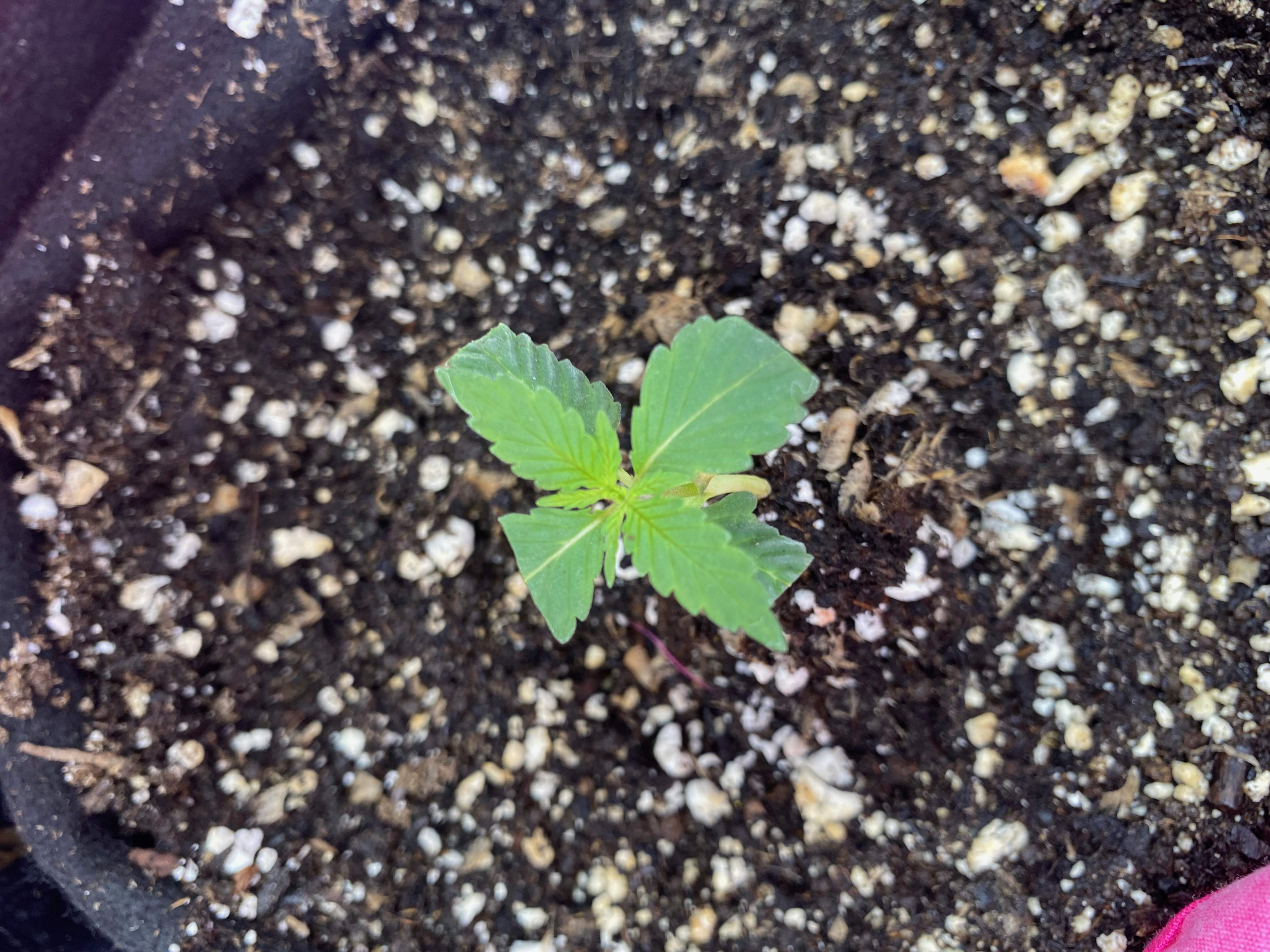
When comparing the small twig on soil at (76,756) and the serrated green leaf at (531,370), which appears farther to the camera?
the small twig on soil at (76,756)

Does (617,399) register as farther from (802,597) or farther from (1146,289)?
(1146,289)

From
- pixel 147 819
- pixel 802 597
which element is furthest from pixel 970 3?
pixel 147 819

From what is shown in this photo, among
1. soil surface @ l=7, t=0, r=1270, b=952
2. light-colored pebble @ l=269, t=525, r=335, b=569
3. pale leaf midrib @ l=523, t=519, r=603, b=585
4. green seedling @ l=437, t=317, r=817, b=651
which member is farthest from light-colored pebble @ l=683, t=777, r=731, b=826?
light-colored pebble @ l=269, t=525, r=335, b=569

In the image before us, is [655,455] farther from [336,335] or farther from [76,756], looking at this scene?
[76,756]

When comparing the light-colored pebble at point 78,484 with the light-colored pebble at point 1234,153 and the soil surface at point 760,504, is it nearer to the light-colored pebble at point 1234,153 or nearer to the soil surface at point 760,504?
the soil surface at point 760,504

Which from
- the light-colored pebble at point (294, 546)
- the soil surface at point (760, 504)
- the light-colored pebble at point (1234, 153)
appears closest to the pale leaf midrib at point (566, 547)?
the soil surface at point (760, 504)

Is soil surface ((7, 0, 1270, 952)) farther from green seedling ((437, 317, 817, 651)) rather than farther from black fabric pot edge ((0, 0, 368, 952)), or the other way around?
green seedling ((437, 317, 817, 651))

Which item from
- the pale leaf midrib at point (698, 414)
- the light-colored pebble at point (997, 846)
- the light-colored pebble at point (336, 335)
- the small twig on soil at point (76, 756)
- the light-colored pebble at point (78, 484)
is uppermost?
the light-colored pebble at point (78, 484)
